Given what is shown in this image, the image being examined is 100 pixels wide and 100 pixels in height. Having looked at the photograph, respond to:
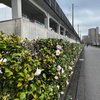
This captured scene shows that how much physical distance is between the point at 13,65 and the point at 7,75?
130mm

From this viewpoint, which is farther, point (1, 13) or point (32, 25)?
point (1, 13)

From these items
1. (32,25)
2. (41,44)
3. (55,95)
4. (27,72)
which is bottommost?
(55,95)

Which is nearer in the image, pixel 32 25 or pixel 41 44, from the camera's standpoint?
pixel 41 44

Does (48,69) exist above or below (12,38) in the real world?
below

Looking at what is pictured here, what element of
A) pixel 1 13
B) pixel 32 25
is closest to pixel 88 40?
pixel 1 13

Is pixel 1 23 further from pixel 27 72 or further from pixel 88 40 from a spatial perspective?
pixel 88 40

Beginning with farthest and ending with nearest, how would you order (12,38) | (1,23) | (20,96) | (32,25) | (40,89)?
1. (32,25)
2. (1,23)
3. (40,89)
4. (12,38)
5. (20,96)

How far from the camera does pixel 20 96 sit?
2.04 meters

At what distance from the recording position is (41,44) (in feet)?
13.6

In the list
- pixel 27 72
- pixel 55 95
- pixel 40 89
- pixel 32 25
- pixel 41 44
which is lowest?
pixel 55 95

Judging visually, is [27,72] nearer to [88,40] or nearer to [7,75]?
[7,75]

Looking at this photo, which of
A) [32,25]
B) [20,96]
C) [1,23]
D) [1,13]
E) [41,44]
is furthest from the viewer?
[1,13]

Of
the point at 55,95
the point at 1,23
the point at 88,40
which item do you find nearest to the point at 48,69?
the point at 55,95

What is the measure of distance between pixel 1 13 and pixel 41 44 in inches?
675
